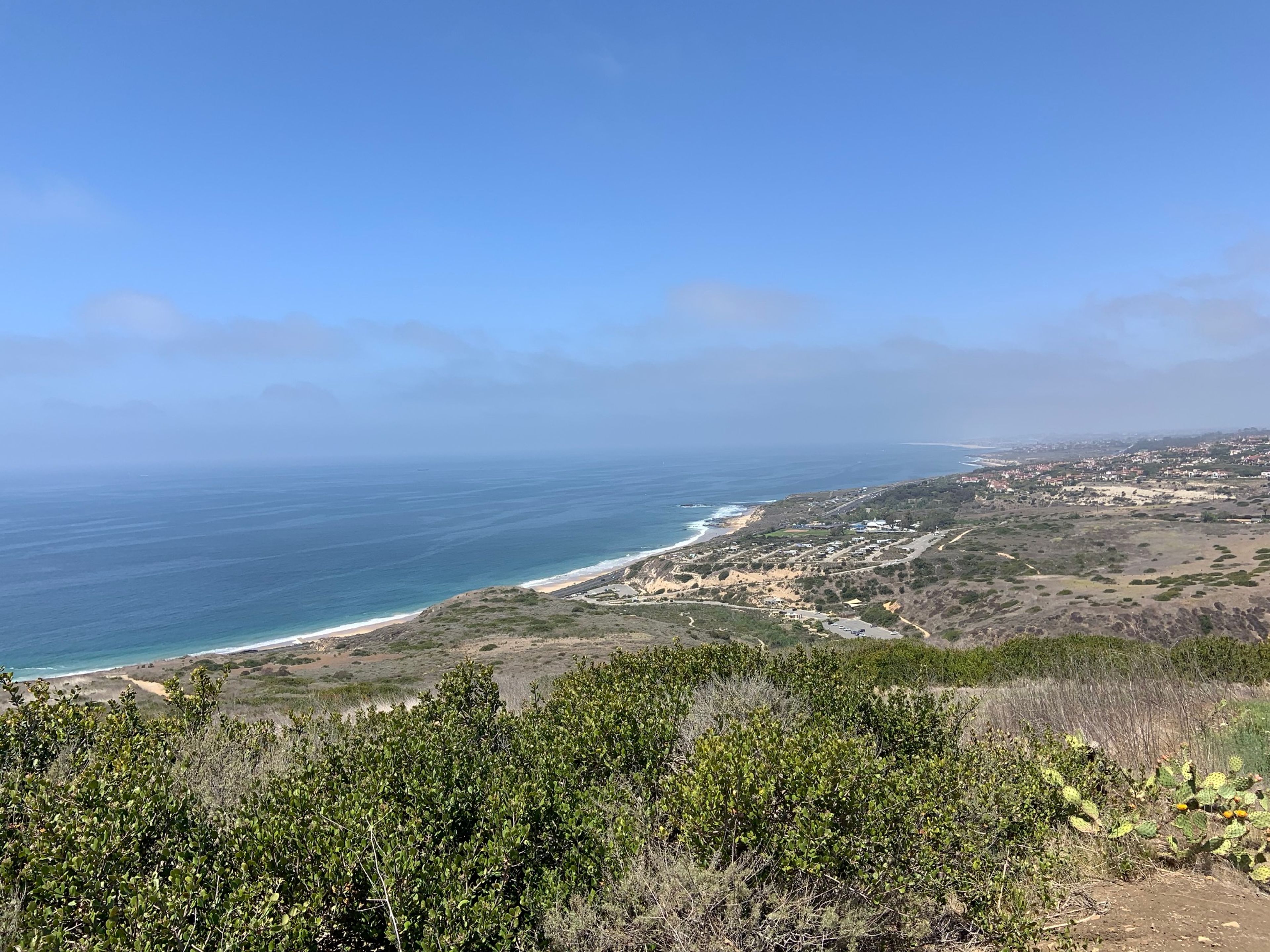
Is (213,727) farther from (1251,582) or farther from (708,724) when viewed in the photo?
(1251,582)

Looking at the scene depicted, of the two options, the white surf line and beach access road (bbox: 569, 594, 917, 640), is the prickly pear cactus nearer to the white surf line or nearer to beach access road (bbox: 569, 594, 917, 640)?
beach access road (bbox: 569, 594, 917, 640)

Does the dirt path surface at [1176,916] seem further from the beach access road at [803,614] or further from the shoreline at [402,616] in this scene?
the beach access road at [803,614]

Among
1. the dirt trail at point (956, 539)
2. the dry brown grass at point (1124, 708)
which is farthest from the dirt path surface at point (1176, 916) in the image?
the dirt trail at point (956, 539)

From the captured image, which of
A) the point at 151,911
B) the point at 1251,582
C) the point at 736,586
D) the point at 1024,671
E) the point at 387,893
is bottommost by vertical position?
the point at 736,586

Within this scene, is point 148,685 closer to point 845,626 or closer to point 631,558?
point 845,626

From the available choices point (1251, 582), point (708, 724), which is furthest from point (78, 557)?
point (1251, 582)

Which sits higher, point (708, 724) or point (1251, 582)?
point (708, 724)
